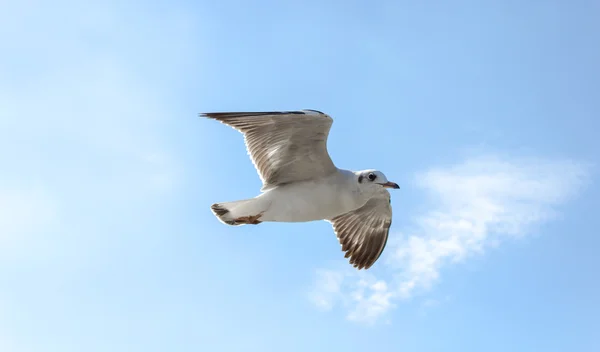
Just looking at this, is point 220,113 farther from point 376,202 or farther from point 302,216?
point 376,202

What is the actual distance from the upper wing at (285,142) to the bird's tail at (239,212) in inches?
23.7

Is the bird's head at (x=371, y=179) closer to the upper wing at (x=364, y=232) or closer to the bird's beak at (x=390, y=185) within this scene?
the bird's beak at (x=390, y=185)

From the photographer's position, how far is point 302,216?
1229 cm

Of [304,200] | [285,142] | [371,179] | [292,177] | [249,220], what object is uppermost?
[285,142]

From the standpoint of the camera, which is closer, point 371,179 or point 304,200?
point 304,200

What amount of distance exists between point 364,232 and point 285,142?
131 inches

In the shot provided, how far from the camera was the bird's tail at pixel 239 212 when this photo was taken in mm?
11984

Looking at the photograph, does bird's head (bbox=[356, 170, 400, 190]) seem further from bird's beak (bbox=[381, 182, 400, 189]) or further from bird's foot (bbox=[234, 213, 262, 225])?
bird's foot (bbox=[234, 213, 262, 225])

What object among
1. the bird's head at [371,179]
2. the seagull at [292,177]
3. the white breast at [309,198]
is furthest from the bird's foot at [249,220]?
the bird's head at [371,179]

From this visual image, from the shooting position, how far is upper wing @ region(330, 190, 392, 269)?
47.4ft

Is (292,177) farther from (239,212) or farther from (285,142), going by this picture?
(239,212)

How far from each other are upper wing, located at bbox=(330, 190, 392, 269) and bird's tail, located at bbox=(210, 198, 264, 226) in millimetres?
2884

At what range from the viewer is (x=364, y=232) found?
47.8ft

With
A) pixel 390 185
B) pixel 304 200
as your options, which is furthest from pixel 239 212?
pixel 390 185
